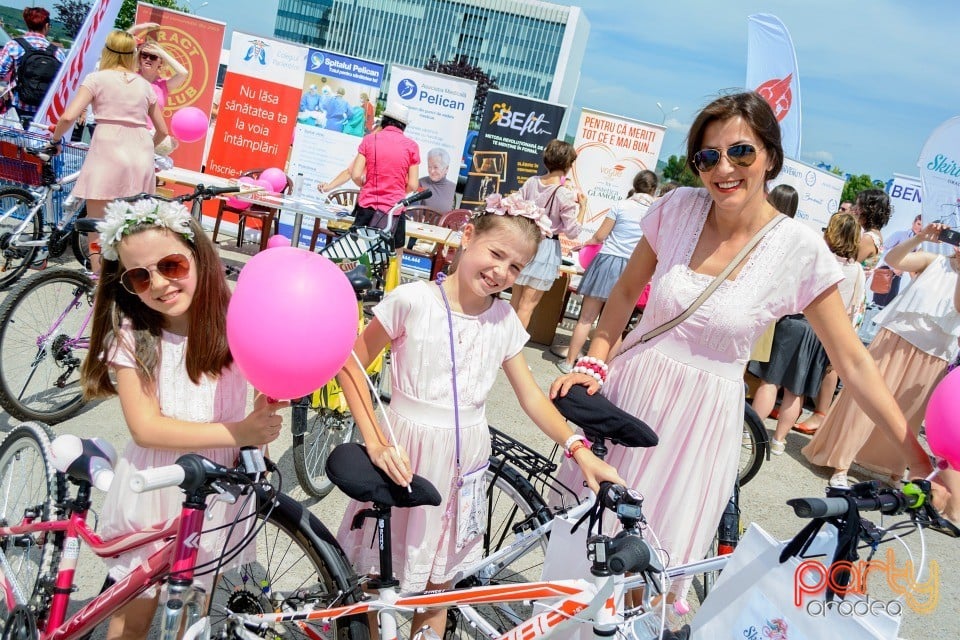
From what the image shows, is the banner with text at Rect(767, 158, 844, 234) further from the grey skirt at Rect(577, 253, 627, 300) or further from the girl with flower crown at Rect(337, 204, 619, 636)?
the girl with flower crown at Rect(337, 204, 619, 636)

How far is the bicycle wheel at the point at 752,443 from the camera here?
3861mm

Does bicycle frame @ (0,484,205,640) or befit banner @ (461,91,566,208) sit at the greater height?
befit banner @ (461,91,566,208)

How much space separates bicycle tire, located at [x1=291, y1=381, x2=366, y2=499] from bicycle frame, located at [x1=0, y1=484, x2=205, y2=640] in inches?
54.4

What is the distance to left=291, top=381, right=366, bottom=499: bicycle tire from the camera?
137 inches

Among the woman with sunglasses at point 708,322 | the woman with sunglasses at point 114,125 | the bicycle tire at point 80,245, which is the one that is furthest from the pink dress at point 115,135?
the woman with sunglasses at point 708,322

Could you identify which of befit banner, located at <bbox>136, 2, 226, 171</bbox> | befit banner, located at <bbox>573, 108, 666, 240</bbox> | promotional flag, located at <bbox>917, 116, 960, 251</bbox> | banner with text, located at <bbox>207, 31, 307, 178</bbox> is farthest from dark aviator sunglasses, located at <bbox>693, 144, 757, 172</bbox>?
befit banner, located at <bbox>136, 2, 226, 171</bbox>

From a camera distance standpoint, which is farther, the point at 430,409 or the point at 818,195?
the point at 818,195

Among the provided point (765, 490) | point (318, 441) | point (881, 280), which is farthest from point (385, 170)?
point (881, 280)

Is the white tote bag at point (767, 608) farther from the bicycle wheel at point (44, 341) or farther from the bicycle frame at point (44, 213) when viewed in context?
the bicycle frame at point (44, 213)

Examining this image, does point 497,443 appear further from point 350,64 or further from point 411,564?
point 350,64

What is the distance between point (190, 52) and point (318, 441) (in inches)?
327

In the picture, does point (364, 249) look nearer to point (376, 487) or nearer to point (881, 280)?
point (376, 487)

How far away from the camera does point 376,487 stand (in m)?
1.87

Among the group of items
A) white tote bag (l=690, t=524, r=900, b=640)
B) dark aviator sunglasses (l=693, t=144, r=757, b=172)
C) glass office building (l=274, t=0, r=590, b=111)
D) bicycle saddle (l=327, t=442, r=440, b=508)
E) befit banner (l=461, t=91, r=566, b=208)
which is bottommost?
bicycle saddle (l=327, t=442, r=440, b=508)
